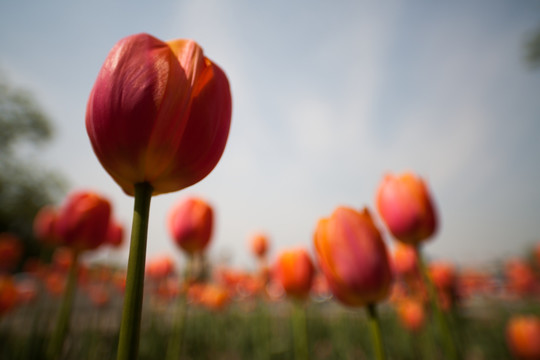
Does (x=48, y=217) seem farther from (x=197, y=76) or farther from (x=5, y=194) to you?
(x=5, y=194)

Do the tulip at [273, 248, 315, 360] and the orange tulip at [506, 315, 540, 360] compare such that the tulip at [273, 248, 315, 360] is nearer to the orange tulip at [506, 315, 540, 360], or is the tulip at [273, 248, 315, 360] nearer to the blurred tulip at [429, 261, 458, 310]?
the blurred tulip at [429, 261, 458, 310]

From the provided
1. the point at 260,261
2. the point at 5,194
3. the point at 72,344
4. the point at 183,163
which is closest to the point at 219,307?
the point at 260,261

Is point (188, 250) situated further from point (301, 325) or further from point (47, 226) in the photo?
point (47, 226)

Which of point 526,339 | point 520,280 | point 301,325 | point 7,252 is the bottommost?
point 526,339

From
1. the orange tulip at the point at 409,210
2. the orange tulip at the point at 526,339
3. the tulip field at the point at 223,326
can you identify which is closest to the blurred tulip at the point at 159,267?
the tulip field at the point at 223,326

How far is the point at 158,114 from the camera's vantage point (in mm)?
309

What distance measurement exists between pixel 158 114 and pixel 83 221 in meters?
0.85

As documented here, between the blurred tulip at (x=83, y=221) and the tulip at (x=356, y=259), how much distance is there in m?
0.79

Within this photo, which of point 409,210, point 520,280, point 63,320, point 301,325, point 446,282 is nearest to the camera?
point 63,320

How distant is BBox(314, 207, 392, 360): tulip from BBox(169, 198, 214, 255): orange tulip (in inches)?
26.8

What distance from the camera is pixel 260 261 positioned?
97.0 inches

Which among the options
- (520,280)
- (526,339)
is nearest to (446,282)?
(526,339)

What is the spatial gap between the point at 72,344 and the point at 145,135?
1.51 m

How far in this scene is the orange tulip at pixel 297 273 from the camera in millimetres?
1133
